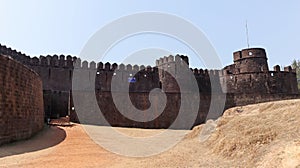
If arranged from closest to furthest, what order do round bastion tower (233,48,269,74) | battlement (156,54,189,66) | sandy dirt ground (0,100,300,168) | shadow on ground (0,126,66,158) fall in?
sandy dirt ground (0,100,300,168)
shadow on ground (0,126,66,158)
battlement (156,54,189,66)
round bastion tower (233,48,269,74)

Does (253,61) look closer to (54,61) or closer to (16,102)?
(54,61)

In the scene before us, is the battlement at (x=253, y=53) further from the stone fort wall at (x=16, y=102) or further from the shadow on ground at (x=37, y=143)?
the stone fort wall at (x=16, y=102)

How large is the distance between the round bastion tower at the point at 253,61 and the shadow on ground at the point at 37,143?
83.1ft

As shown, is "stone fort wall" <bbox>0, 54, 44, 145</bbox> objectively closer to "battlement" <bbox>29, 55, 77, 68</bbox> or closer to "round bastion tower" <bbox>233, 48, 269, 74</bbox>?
"battlement" <bbox>29, 55, 77, 68</bbox>

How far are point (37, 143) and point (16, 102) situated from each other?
1.72 meters

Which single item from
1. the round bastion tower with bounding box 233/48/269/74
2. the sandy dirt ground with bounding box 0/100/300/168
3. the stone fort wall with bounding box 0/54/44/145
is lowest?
the sandy dirt ground with bounding box 0/100/300/168

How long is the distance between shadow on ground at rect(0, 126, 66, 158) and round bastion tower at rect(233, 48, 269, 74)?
83.1 ft

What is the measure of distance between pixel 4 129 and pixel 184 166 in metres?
6.19

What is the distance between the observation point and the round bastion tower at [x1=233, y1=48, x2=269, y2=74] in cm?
3098

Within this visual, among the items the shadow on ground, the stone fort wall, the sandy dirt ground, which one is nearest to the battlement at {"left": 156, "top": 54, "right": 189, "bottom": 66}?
the shadow on ground

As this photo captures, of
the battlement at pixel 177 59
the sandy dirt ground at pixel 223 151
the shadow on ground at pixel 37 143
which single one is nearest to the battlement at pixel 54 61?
the battlement at pixel 177 59

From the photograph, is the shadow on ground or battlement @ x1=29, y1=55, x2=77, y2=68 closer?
the shadow on ground

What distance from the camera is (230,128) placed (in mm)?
7828

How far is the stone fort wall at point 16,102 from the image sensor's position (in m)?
8.57
